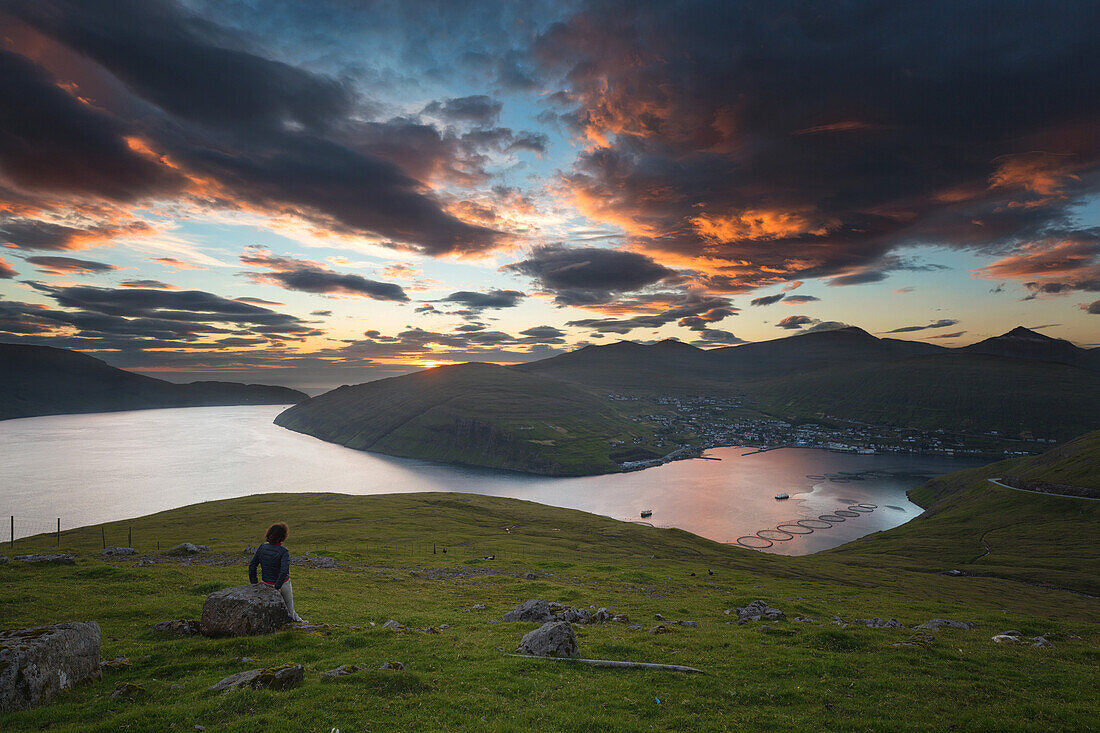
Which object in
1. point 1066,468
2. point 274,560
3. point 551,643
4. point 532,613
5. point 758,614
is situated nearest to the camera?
point 274,560

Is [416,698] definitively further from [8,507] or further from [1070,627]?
[8,507]

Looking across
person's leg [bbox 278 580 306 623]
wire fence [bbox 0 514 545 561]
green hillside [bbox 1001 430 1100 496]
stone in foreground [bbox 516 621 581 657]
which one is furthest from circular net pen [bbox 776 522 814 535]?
person's leg [bbox 278 580 306 623]

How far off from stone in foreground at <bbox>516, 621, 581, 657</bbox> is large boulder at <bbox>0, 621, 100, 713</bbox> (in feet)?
50.5

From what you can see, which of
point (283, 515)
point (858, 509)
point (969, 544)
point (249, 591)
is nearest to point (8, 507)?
point (283, 515)

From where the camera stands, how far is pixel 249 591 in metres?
20.4

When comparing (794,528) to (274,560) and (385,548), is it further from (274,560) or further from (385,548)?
(274,560)

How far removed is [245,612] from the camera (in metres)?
19.6

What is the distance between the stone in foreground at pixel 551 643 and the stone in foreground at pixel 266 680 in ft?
30.7

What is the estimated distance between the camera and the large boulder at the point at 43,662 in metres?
12.8

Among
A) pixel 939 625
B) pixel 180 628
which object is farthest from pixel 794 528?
pixel 180 628

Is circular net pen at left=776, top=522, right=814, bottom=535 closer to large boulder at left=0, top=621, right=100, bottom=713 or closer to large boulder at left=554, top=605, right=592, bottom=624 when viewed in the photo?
large boulder at left=554, top=605, right=592, bottom=624

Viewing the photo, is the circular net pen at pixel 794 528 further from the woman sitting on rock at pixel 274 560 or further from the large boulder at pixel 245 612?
the woman sitting on rock at pixel 274 560

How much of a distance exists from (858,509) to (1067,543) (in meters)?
103

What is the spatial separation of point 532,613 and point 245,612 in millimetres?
15368
